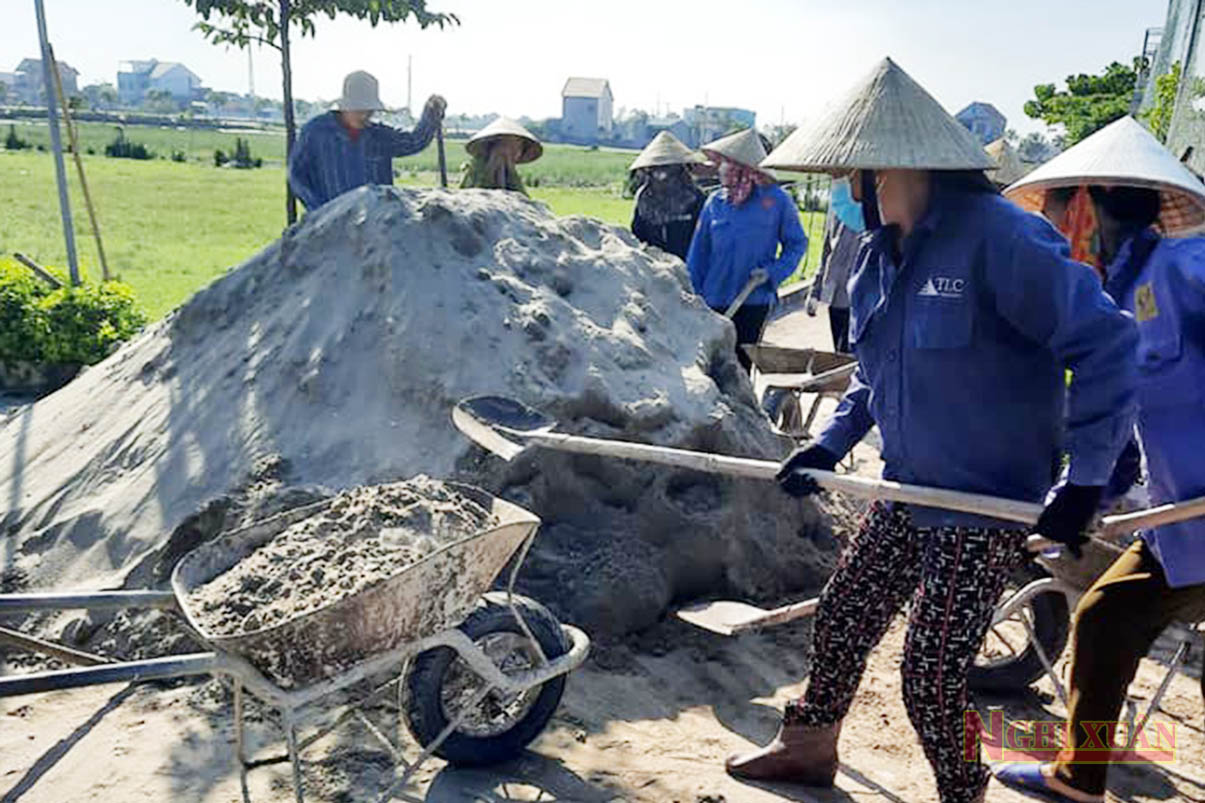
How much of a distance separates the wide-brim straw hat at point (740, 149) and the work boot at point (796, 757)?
3794 millimetres

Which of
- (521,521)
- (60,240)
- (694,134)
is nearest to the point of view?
(521,521)

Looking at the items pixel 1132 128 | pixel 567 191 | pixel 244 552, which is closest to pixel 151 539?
pixel 244 552

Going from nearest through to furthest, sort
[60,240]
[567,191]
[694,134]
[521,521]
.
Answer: [521,521]
[60,240]
[567,191]
[694,134]

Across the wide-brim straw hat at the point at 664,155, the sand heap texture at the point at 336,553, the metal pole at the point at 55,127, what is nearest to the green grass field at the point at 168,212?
the wide-brim straw hat at the point at 664,155

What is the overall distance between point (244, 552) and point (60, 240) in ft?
47.5

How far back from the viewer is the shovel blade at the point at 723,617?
3502 mm

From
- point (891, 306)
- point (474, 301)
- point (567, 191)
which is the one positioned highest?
point (891, 306)

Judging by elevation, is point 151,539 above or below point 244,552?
below

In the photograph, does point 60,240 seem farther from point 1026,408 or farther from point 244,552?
point 1026,408

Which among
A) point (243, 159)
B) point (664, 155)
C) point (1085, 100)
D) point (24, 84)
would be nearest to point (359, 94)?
point (664, 155)

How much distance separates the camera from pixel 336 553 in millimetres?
2820

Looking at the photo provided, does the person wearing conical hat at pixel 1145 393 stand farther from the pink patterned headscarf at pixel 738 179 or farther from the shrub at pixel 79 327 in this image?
the shrub at pixel 79 327

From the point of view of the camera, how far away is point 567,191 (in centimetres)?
3288

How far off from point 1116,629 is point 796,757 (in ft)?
3.03
